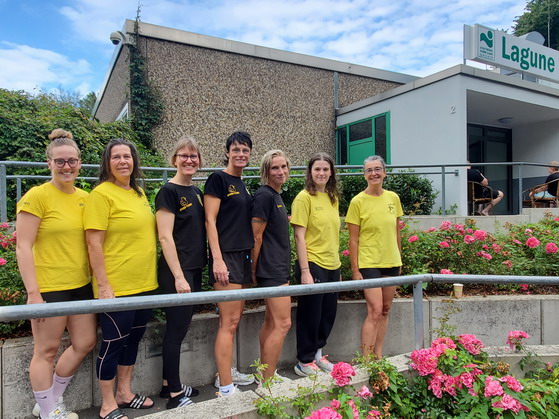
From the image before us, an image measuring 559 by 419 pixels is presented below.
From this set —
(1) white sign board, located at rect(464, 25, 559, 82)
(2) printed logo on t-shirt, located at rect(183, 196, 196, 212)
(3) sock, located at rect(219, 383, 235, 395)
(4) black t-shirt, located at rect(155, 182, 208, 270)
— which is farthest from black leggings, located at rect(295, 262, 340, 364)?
(1) white sign board, located at rect(464, 25, 559, 82)

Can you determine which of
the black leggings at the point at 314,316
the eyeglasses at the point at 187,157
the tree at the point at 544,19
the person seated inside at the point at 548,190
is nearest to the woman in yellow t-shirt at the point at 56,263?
the eyeglasses at the point at 187,157

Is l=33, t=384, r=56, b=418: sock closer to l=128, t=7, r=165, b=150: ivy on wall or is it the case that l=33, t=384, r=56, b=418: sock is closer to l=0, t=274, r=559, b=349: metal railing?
l=0, t=274, r=559, b=349: metal railing

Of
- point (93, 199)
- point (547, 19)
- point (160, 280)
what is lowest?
point (160, 280)

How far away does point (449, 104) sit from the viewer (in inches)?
342

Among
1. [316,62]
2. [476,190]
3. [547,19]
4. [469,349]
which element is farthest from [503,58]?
[547,19]

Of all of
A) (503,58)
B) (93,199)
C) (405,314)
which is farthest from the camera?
(503,58)

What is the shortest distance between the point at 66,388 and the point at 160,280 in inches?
37.8

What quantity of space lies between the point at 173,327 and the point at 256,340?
98 centimetres

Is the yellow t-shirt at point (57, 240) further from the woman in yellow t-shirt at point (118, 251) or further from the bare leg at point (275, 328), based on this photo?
the bare leg at point (275, 328)

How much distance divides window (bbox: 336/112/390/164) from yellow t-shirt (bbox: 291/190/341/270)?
8031 millimetres

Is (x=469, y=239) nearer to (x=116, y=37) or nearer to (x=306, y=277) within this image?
(x=306, y=277)

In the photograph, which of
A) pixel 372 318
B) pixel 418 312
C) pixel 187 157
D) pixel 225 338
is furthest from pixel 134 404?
pixel 418 312

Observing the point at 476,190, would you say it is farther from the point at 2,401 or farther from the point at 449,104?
the point at 2,401

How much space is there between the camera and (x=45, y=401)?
2232 mm
